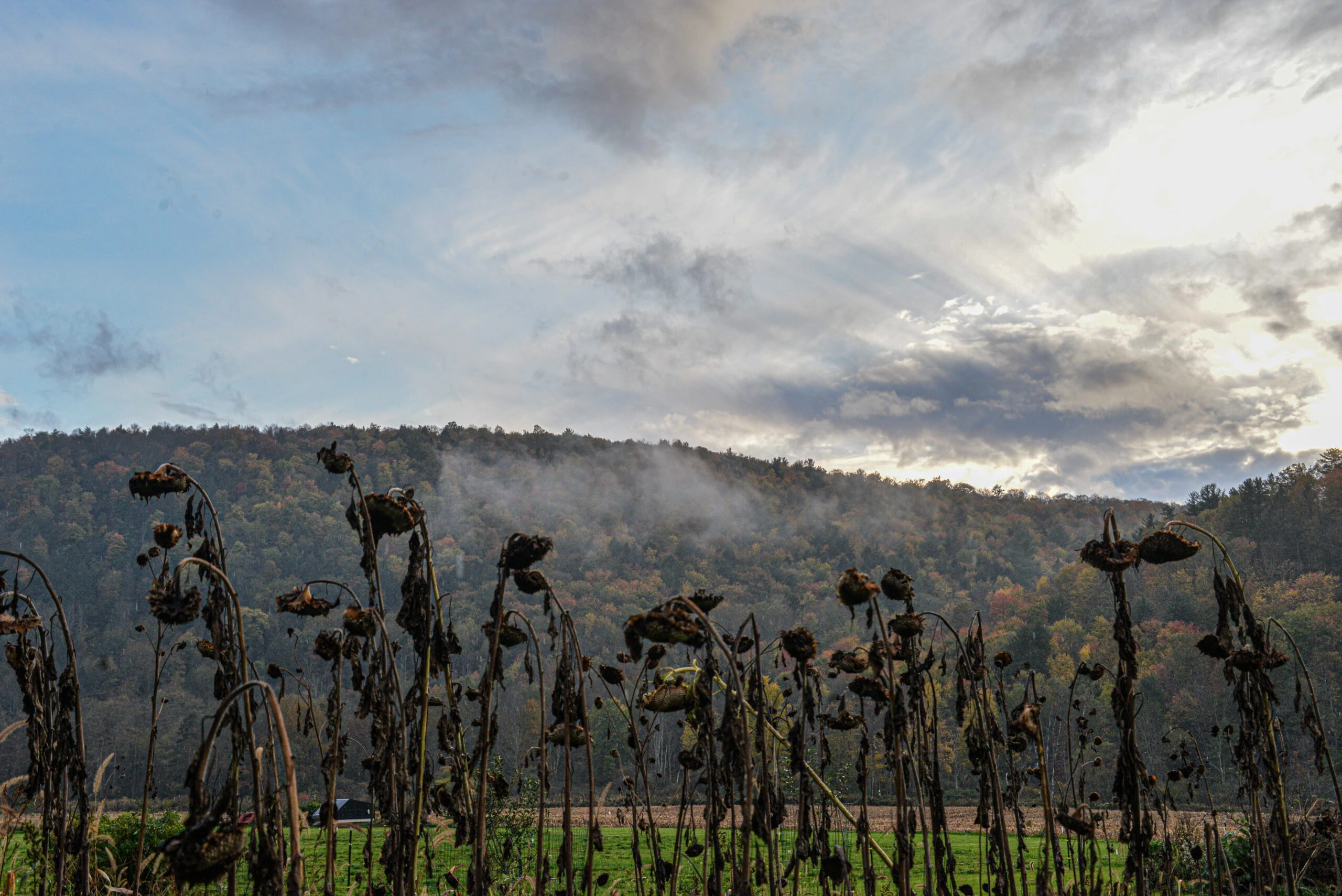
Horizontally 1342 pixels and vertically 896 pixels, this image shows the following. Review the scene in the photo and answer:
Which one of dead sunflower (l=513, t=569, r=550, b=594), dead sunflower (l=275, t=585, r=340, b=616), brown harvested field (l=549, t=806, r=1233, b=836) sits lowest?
brown harvested field (l=549, t=806, r=1233, b=836)

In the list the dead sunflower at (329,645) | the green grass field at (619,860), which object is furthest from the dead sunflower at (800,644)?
the green grass field at (619,860)

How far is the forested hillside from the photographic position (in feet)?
197

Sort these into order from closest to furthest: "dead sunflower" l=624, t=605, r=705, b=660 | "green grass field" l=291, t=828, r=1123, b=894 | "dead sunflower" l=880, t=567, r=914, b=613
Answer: "dead sunflower" l=624, t=605, r=705, b=660 < "dead sunflower" l=880, t=567, r=914, b=613 < "green grass field" l=291, t=828, r=1123, b=894

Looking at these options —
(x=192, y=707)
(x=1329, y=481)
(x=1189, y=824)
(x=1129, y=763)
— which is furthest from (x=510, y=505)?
(x=1129, y=763)

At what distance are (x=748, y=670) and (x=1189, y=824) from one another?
1437 centimetres

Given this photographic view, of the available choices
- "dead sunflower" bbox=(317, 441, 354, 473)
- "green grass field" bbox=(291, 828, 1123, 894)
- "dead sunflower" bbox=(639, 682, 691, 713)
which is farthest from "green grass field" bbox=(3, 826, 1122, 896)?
"dead sunflower" bbox=(317, 441, 354, 473)

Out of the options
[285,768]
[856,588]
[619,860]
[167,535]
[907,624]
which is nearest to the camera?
[285,768]

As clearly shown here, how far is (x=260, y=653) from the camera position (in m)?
85.0

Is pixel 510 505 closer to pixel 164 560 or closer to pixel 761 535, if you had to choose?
pixel 761 535

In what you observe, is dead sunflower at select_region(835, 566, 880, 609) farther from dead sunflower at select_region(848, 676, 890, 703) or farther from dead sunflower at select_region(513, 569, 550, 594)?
dead sunflower at select_region(513, 569, 550, 594)

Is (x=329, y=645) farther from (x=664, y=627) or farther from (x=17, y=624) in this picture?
(x=664, y=627)

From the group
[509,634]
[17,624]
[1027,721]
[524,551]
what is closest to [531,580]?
[524,551]

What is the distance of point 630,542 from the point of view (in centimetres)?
13850

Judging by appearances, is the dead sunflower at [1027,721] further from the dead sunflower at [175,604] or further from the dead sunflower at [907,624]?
the dead sunflower at [175,604]
